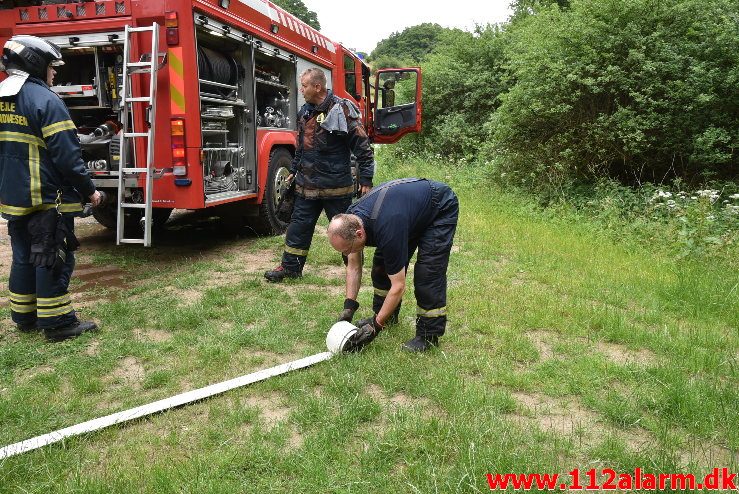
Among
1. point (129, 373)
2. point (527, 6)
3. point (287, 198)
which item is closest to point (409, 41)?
point (527, 6)

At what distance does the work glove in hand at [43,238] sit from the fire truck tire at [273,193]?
10.0 feet

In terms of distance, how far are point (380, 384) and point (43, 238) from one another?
93.5 inches

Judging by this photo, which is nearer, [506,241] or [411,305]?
[411,305]

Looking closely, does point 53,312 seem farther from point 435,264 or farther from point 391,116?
point 391,116

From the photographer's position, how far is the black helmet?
336 centimetres

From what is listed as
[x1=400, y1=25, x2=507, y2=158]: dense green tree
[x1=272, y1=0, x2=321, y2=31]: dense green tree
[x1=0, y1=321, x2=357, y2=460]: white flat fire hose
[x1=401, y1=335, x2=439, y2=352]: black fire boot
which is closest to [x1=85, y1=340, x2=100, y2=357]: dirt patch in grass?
[x1=0, y1=321, x2=357, y2=460]: white flat fire hose

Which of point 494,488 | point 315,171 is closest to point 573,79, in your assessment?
point 315,171

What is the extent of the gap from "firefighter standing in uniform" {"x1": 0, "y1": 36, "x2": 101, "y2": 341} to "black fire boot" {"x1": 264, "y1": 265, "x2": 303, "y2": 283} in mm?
1776

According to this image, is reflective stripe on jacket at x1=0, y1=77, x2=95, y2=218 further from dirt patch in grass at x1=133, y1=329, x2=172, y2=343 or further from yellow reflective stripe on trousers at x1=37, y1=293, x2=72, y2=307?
dirt patch in grass at x1=133, y1=329, x2=172, y2=343

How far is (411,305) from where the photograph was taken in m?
4.34

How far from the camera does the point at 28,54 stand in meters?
3.38

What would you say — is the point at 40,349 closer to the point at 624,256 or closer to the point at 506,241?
the point at 506,241

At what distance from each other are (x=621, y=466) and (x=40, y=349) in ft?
11.2

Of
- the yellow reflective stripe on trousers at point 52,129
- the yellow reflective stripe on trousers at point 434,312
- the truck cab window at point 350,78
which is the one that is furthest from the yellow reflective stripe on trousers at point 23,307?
the truck cab window at point 350,78
